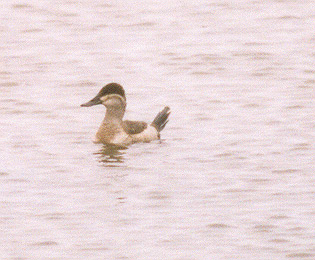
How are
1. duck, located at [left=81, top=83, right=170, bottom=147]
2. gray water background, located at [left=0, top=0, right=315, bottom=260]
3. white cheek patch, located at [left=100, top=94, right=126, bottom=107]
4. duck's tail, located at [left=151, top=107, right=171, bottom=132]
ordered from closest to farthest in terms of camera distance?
gray water background, located at [left=0, top=0, right=315, bottom=260], duck, located at [left=81, top=83, right=170, bottom=147], white cheek patch, located at [left=100, top=94, right=126, bottom=107], duck's tail, located at [left=151, top=107, right=171, bottom=132]

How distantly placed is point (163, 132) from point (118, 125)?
863 mm

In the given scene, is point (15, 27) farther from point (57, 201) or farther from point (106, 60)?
point (57, 201)

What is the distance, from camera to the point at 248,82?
22.3 metres

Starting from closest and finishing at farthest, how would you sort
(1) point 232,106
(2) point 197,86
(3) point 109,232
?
(3) point 109,232, (1) point 232,106, (2) point 197,86

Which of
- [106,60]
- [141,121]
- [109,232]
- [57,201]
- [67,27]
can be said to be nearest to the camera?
[109,232]

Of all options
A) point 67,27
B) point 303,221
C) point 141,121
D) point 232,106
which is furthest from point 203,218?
point 67,27

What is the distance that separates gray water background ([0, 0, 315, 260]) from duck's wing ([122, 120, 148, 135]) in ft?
1.46

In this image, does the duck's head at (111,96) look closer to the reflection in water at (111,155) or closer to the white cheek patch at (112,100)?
the white cheek patch at (112,100)

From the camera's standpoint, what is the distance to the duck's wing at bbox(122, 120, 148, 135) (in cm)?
1900

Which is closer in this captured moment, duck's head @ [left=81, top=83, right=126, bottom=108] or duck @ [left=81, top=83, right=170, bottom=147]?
duck @ [left=81, top=83, right=170, bottom=147]

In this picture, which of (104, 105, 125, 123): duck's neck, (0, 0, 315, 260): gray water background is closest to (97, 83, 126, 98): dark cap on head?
(104, 105, 125, 123): duck's neck

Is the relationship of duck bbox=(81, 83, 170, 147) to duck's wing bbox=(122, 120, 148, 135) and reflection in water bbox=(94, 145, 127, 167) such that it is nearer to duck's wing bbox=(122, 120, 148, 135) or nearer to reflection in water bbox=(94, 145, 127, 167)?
duck's wing bbox=(122, 120, 148, 135)

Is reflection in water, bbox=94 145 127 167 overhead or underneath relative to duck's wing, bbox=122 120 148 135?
underneath

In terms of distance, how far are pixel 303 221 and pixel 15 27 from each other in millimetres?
14186
